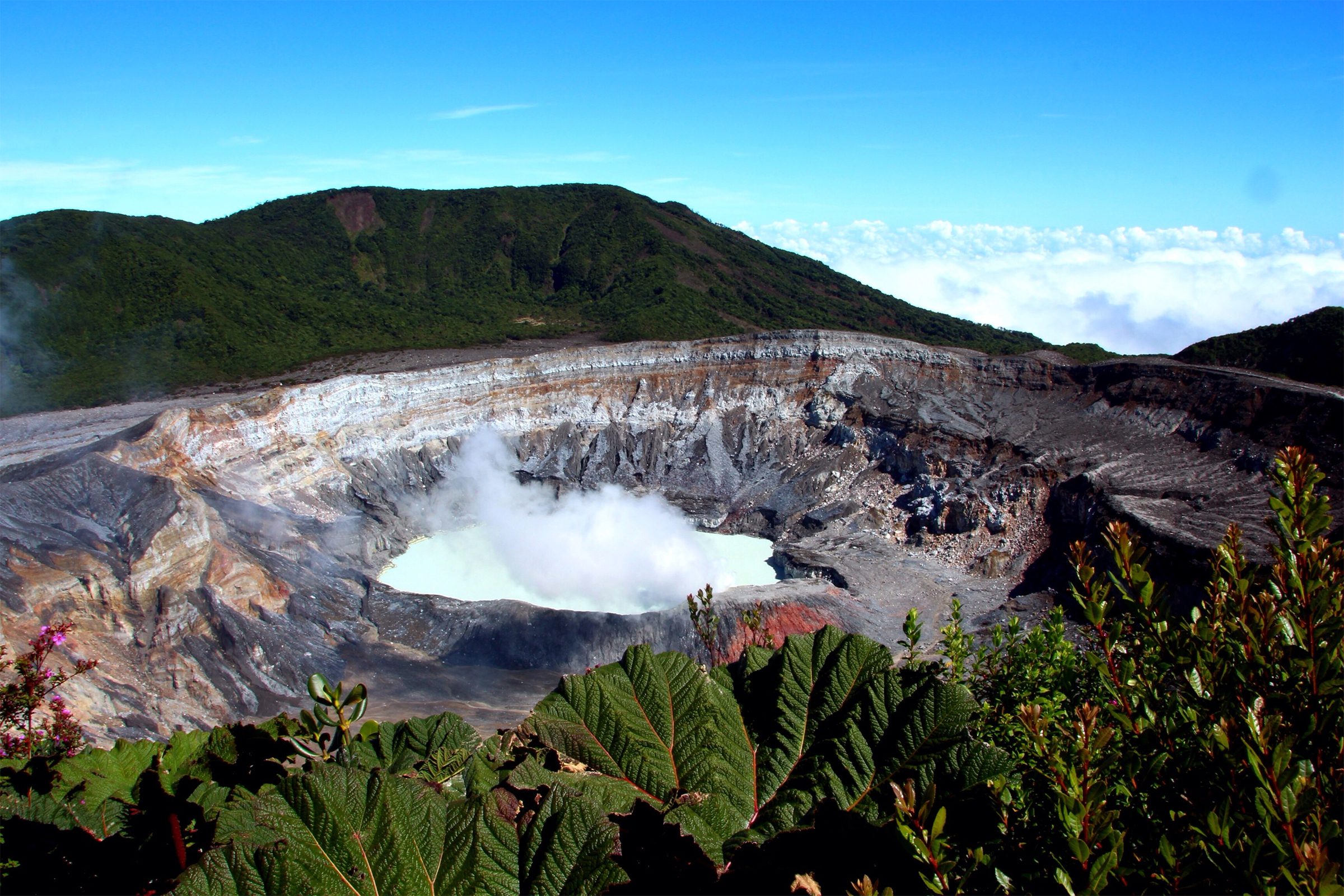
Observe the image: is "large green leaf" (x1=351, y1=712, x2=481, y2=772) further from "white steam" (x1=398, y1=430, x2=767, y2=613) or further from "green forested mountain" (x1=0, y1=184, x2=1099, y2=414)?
"green forested mountain" (x1=0, y1=184, x2=1099, y2=414)

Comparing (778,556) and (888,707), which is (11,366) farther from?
(888,707)

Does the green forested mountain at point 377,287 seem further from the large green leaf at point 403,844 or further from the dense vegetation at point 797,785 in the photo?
the large green leaf at point 403,844

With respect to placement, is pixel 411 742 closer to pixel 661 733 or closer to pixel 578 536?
pixel 661 733

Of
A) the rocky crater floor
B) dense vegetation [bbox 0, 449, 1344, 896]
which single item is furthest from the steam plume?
dense vegetation [bbox 0, 449, 1344, 896]

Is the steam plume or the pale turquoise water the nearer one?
the pale turquoise water

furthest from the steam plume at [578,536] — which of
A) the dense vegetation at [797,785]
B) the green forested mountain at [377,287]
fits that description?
the dense vegetation at [797,785]

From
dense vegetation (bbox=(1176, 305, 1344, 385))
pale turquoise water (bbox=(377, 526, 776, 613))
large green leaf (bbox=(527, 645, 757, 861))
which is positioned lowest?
pale turquoise water (bbox=(377, 526, 776, 613))
